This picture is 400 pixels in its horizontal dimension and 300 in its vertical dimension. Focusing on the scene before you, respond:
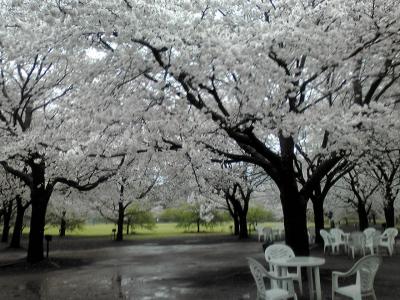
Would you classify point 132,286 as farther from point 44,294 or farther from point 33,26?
point 33,26

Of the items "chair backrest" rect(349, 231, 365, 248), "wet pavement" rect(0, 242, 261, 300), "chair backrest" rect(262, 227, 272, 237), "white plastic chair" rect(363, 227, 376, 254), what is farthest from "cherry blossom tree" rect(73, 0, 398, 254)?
"chair backrest" rect(262, 227, 272, 237)

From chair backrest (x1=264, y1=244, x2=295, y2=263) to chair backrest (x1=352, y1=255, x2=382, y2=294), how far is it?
78.8 inches

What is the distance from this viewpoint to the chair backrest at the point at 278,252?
27.2ft

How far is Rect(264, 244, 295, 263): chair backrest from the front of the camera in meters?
8.30

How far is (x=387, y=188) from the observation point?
20703 mm

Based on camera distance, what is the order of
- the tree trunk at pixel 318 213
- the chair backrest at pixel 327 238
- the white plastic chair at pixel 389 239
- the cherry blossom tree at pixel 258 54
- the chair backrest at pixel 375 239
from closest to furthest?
the cherry blossom tree at pixel 258 54 < the chair backrest at pixel 375 239 < the white plastic chair at pixel 389 239 < the chair backrest at pixel 327 238 < the tree trunk at pixel 318 213

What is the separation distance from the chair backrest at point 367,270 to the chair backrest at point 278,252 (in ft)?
6.57

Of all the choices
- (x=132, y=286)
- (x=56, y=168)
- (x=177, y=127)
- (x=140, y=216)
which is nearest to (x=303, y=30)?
(x=177, y=127)

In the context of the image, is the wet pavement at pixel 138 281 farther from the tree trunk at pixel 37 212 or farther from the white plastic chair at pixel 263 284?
the tree trunk at pixel 37 212

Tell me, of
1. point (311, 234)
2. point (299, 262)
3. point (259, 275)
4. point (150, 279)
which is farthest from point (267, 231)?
point (259, 275)

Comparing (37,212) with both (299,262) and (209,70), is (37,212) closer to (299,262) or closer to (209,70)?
(209,70)

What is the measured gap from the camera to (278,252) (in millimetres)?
8391

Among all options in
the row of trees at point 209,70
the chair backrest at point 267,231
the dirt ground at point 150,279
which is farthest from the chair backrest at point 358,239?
the chair backrest at point 267,231

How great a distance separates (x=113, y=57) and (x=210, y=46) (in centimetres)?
213
